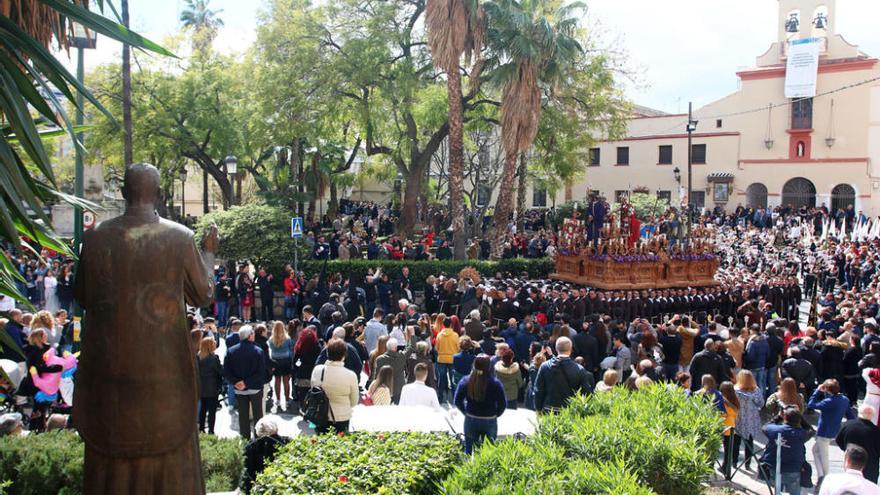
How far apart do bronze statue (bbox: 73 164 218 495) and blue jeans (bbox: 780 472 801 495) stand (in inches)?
263

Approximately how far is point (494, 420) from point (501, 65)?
61.8ft

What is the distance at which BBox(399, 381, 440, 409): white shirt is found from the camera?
29.2 ft

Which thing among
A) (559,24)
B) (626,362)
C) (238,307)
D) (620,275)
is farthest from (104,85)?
(626,362)

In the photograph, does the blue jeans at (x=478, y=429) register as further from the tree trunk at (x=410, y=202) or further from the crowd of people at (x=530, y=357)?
the tree trunk at (x=410, y=202)

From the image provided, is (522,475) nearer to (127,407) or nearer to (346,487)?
(346,487)

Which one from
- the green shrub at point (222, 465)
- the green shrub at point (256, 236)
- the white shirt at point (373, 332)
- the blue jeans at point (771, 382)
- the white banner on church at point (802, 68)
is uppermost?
the white banner on church at point (802, 68)

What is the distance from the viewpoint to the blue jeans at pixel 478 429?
826cm

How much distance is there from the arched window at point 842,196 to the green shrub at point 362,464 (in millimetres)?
43380

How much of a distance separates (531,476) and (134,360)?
9.26ft

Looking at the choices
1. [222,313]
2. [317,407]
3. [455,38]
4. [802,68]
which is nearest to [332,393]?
[317,407]

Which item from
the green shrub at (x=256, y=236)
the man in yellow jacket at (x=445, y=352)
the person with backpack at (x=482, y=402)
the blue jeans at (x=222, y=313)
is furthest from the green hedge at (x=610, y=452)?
the green shrub at (x=256, y=236)

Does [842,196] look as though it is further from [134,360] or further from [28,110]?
[134,360]

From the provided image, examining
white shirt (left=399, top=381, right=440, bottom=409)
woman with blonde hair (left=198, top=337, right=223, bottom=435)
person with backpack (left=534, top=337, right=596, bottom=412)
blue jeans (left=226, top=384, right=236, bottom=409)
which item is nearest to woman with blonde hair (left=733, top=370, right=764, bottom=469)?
person with backpack (left=534, top=337, right=596, bottom=412)

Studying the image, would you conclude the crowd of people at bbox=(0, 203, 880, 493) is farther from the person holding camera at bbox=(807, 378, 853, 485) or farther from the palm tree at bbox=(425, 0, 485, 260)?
the palm tree at bbox=(425, 0, 485, 260)
